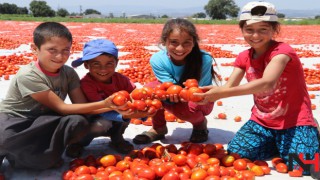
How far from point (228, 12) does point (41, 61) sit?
9594 centimetres

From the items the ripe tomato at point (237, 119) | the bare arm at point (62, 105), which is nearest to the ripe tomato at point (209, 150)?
the bare arm at point (62, 105)

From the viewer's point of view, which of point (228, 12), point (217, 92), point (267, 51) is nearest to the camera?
point (217, 92)

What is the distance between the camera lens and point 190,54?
3.86m

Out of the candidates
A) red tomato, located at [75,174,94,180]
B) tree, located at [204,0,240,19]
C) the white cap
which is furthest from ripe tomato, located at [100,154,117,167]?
tree, located at [204,0,240,19]

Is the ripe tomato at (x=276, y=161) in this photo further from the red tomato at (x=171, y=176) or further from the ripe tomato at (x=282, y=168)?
the red tomato at (x=171, y=176)

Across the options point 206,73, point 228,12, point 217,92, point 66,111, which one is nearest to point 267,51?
point 217,92

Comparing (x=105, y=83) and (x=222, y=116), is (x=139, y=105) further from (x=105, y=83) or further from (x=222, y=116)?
(x=222, y=116)

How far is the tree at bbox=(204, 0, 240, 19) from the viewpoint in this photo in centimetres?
9425

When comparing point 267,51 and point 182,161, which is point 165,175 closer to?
point 182,161

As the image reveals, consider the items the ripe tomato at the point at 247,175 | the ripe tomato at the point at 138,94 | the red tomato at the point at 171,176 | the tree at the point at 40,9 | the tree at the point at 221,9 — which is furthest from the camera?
the tree at the point at 221,9

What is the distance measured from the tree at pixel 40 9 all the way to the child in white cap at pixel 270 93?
3164 inches

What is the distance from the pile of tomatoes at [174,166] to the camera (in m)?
2.76

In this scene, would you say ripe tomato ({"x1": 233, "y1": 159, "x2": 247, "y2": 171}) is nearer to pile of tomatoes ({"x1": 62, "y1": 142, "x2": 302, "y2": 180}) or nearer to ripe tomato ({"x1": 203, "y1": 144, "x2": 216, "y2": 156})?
pile of tomatoes ({"x1": 62, "y1": 142, "x2": 302, "y2": 180})

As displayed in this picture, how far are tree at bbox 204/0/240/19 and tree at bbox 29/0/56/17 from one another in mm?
41579
